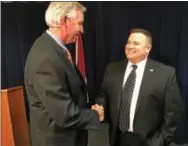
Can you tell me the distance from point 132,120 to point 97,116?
505 millimetres

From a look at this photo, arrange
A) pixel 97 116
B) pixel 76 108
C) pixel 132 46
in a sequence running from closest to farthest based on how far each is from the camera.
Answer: pixel 76 108 → pixel 97 116 → pixel 132 46

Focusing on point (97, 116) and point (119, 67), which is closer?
point (97, 116)

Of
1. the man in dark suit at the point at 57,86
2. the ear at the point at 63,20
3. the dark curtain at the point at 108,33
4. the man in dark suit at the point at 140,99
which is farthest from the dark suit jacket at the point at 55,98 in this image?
the dark curtain at the point at 108,33

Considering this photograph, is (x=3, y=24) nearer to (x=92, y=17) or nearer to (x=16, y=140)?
(x=92, y=17)

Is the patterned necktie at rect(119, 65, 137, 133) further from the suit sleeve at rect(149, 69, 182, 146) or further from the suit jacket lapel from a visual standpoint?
the suit sleeve at rect(149, 69, 182, 146)

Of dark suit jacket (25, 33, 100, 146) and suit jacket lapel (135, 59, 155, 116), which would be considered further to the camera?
suit jacket lapel (135, 59, 155, 116)

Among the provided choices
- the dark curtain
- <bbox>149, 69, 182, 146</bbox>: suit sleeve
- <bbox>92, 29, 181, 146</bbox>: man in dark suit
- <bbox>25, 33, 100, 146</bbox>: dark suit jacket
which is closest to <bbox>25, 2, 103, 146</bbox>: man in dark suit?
<bbox>25, 33, 100, 146</bbox>: dark suit jacket

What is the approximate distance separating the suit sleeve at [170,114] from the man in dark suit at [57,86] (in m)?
0.64

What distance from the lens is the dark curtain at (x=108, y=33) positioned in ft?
8.50

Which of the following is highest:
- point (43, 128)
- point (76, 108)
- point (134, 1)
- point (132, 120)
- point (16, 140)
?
point (134, 1)

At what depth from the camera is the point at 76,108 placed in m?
1.58

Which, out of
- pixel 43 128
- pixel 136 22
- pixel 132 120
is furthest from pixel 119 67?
pixel 43 128

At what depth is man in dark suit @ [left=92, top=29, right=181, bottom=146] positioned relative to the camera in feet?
6.90

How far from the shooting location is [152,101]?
210 centimetres
